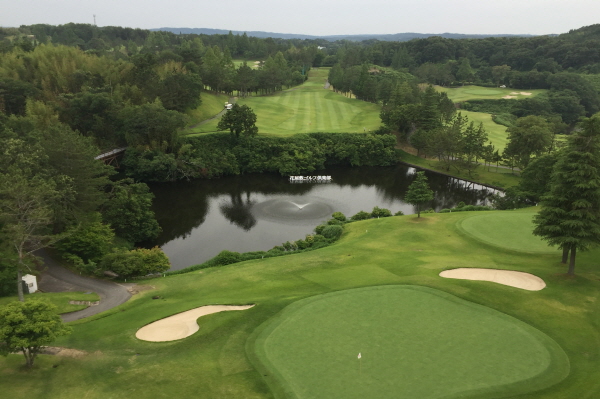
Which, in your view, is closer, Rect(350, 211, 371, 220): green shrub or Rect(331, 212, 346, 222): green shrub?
Rect(331, 212, 346, 222): green shrub

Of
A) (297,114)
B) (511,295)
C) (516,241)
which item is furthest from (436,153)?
(511,295)

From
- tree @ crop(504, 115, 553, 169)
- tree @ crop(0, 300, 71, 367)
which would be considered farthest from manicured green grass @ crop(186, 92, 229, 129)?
tree @ crop(0, 300, 71, 367)

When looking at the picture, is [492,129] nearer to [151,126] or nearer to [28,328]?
[151,126]

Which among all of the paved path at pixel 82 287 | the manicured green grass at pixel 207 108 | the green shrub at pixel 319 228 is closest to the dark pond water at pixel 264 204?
the green shrub at pixel 319 228

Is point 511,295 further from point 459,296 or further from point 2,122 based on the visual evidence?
point 2,122

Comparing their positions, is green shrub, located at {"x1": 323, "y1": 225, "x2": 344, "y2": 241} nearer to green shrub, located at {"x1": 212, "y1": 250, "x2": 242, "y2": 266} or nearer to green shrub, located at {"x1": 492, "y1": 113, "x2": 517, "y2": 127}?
green shrub, located at {"x1": 212, "y1": 250, "x2": 242, "y2": 266}

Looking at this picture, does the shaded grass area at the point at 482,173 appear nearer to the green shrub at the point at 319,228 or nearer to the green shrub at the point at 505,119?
the green shrub at the point at 505,119
